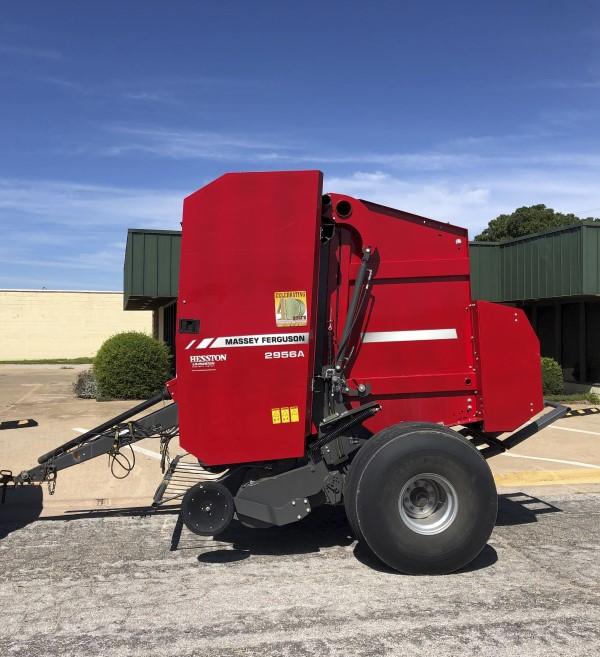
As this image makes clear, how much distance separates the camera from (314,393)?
5094mm

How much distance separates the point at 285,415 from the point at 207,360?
2.33 ft

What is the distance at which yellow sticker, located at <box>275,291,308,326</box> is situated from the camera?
15.7 feet

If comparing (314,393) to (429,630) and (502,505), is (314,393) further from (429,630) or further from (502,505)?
(502,505)

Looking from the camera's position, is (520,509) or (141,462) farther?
(141,462)

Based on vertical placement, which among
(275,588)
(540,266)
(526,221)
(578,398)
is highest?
(526,221)

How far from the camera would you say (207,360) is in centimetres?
480

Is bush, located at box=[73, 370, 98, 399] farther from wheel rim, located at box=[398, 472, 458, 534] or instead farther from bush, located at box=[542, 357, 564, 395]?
wheel rim, located at box=[398, 472, 458, 534]

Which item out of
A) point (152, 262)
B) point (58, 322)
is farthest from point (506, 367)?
point (58, 322)

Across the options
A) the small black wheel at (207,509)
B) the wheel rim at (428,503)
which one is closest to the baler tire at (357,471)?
the wheel rim at (428,503)

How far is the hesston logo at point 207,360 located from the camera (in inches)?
189

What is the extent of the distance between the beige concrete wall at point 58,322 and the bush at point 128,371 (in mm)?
28669

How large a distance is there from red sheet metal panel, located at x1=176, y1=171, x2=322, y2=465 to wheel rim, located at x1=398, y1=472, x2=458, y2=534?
859 millimetres

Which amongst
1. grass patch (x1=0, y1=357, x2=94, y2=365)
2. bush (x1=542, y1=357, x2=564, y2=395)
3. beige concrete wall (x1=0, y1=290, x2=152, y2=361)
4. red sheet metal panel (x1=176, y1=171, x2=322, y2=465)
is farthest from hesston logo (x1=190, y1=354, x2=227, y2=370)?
beige concrete wall (x1=0, y1=290, x2=152, y2=361)

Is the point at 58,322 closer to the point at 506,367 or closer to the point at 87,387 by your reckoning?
the point at 87,387
